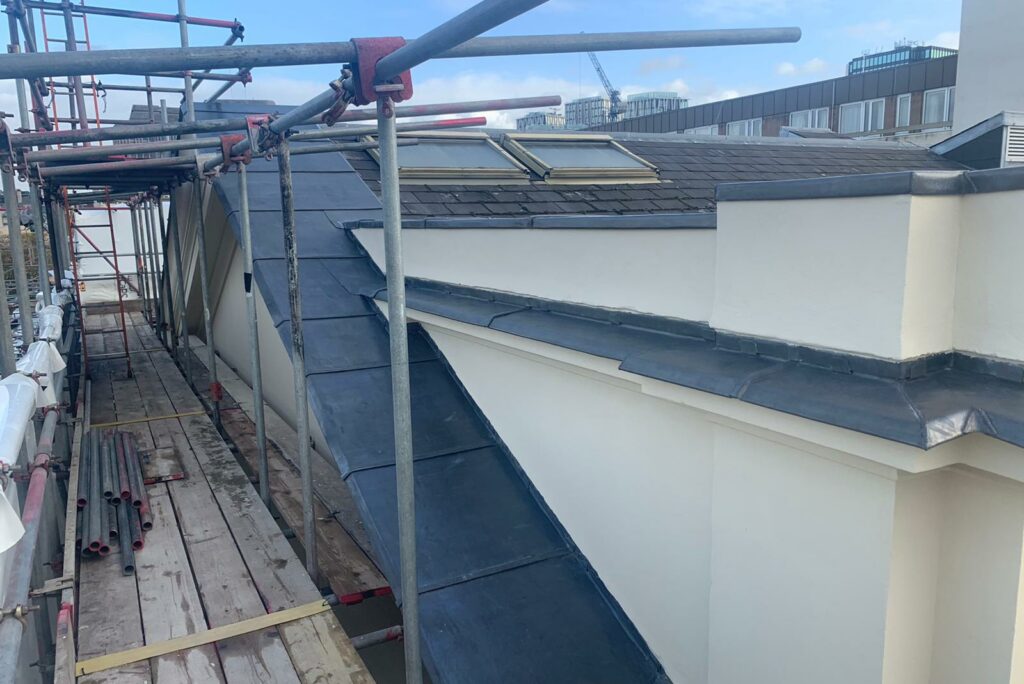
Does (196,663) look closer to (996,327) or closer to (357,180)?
(996,327)

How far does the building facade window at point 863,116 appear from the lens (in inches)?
1010

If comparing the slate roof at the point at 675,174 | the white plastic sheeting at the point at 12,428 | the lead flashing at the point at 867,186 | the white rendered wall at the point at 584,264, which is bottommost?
the white plastic sheeting at the point at 12,428

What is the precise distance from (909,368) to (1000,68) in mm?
14669

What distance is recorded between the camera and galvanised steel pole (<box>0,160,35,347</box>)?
4277mm

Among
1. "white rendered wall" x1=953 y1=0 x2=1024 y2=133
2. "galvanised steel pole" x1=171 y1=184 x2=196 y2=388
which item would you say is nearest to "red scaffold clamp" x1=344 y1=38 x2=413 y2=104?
"galvanised steel pole" x1=171 y1=184 x2=196 y2=388

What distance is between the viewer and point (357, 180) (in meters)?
6.82

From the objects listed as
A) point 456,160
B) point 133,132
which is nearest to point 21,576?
point 133,132

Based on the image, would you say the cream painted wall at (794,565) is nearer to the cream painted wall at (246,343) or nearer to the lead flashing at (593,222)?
the lead flashing at (593,222)

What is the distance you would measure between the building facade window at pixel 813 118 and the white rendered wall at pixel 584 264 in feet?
86.9

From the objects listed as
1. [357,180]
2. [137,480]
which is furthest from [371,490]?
[357,180]

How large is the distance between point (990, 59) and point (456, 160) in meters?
12.1


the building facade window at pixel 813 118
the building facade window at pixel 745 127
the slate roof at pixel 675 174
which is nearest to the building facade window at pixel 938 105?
the building facade window at pixel 813 118

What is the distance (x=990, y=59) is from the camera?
13477 millimetres

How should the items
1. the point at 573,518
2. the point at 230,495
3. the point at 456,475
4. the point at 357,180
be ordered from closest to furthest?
the point at 573,518
the point at 456,475
the point at 230,495
the point at 357,180
